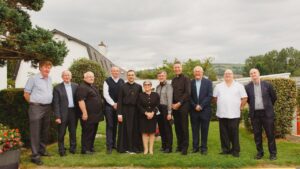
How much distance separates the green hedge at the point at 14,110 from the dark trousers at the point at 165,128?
334 cm

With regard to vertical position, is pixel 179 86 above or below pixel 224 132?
above

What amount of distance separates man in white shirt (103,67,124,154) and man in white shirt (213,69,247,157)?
2.39 m

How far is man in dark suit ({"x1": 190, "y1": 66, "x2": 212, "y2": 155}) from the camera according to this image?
335 inches

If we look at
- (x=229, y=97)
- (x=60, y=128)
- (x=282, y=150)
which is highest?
(x=229, y=97)

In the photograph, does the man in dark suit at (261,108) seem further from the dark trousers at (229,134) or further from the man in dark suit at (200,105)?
the man in dark suit at (200,105)

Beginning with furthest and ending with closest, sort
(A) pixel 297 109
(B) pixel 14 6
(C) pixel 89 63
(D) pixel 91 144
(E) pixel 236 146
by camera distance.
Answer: (C) pixel 89 63, (A) pixel 297 109, (D) pixel 91 144, (E) pixel 236 146, (B) pixel 14 6

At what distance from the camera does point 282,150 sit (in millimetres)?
8938

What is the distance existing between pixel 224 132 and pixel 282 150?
1.66m

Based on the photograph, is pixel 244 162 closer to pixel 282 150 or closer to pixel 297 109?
pixel 282 150

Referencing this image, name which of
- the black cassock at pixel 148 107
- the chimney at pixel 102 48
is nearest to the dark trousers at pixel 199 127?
the black cassock at pixel 148 107

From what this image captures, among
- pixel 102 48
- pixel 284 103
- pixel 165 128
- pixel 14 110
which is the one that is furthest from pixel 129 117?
pixel 102 48

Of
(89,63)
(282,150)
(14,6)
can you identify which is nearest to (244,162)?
(282,150)

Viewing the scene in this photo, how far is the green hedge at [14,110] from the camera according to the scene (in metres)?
8.98

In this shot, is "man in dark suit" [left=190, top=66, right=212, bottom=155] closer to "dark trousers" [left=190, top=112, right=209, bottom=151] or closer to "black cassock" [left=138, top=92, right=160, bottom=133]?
"dark trousers" [left=190, top=112, right=209, bottom=151]
